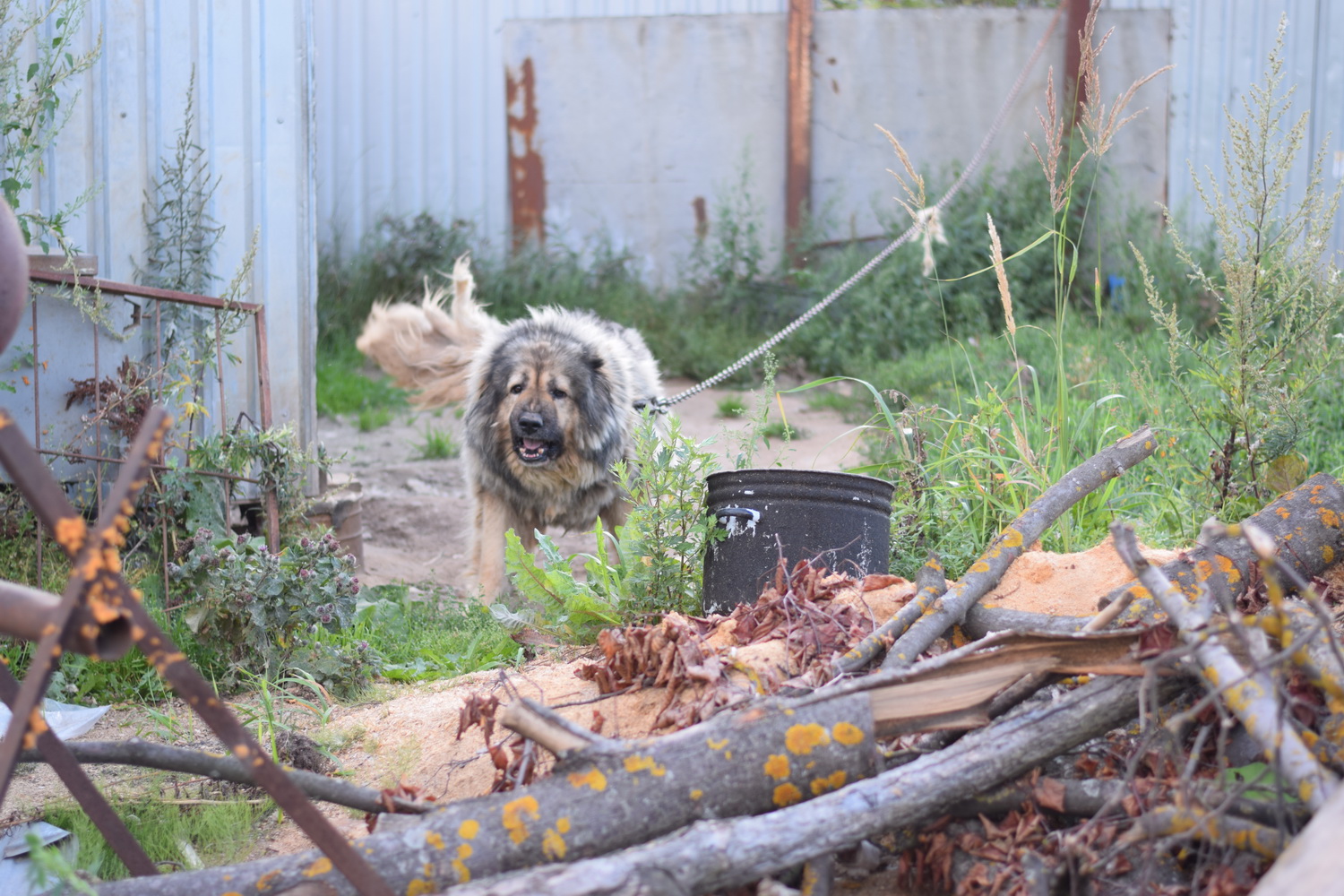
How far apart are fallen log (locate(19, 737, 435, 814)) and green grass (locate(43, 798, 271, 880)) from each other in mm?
347

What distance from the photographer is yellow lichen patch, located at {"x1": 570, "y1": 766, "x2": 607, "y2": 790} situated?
168 centimetres

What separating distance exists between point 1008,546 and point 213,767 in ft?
5.94

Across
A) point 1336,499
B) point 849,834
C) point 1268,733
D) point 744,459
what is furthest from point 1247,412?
point 849,834

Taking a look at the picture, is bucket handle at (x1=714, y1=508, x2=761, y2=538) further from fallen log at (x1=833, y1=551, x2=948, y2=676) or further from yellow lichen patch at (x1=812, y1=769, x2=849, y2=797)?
yellow lichen patch at (x1=812, y1=769, x2=849, y2=797)

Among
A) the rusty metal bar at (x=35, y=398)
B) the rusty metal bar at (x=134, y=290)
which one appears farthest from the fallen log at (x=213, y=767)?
the rusty metal bar at (x=134, y=290)

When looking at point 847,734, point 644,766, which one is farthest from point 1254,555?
point 644,766

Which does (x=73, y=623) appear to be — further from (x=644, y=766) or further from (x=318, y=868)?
(x=644, y=766)

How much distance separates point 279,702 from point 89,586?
200cm

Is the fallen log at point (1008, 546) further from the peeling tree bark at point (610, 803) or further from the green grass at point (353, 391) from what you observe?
the green grass at point (353, 391)

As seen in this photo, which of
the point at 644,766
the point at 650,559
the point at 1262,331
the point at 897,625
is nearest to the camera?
the point at 644,766

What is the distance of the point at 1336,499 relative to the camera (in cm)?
258

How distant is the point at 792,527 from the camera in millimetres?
3061

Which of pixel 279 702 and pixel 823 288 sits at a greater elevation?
pixel 823 288

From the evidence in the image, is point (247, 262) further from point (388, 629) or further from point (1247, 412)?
point (1247, 412)
